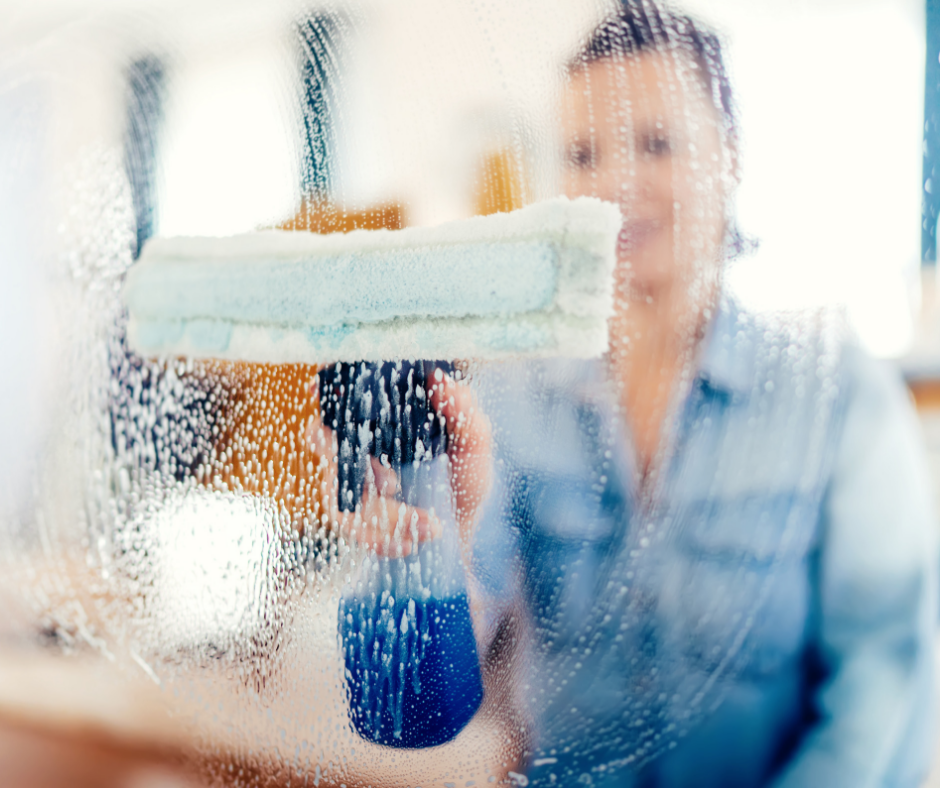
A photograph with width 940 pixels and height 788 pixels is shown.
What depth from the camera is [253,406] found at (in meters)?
0.34

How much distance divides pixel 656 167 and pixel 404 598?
26 centimetres

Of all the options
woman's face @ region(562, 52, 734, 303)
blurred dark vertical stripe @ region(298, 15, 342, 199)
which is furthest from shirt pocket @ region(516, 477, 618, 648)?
blurred dark vertical stripe @ region(298, 15, 342, 199)

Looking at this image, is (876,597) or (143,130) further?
(143,130)

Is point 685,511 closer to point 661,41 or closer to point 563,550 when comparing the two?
point 563,550

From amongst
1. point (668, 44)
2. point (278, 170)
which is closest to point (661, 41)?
point (668, 44)

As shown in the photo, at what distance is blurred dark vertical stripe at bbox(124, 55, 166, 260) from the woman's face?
277 mm

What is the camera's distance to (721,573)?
1.00 feet

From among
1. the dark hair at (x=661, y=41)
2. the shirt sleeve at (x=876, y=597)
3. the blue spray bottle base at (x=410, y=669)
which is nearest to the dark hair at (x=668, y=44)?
the dark hair at (x=661, y=41)

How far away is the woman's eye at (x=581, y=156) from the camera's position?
29cm

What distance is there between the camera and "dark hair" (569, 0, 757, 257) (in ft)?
0.95

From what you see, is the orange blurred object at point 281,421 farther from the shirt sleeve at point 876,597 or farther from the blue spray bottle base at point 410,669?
the shirt sleeve at point 876,597

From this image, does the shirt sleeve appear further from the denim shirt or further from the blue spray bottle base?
the blue spray bottle base

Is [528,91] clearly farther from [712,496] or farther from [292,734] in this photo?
[292,734]

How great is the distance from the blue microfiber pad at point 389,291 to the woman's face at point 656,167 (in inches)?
0.7
